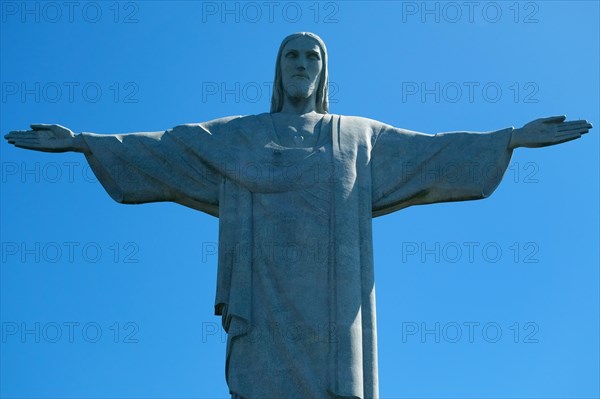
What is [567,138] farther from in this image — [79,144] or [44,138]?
[44,138]

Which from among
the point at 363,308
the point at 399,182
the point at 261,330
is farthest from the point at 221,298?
the point at 399,182

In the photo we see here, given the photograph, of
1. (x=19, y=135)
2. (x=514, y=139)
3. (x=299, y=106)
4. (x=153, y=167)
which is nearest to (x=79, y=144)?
(x=19, y=135)

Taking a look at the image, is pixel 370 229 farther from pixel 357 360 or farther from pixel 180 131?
pixel 180 131

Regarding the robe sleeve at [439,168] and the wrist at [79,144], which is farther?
the wrist at [79,144]

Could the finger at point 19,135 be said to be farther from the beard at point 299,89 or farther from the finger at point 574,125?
the finger at point 574,125

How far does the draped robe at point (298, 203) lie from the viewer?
55.8 ft

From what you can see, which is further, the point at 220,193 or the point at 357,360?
the point at 220,193

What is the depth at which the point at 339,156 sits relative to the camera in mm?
18094

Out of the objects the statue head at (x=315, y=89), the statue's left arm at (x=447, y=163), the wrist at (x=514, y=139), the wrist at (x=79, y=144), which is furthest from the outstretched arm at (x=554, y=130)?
the wrist at (x=79, y=144)

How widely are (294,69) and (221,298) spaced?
140 inches

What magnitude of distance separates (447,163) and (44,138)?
561 centimetres

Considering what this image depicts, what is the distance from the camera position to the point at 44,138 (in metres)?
18.4

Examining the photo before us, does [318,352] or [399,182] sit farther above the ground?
[399,182]

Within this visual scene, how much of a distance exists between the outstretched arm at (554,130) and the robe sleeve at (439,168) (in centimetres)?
39
